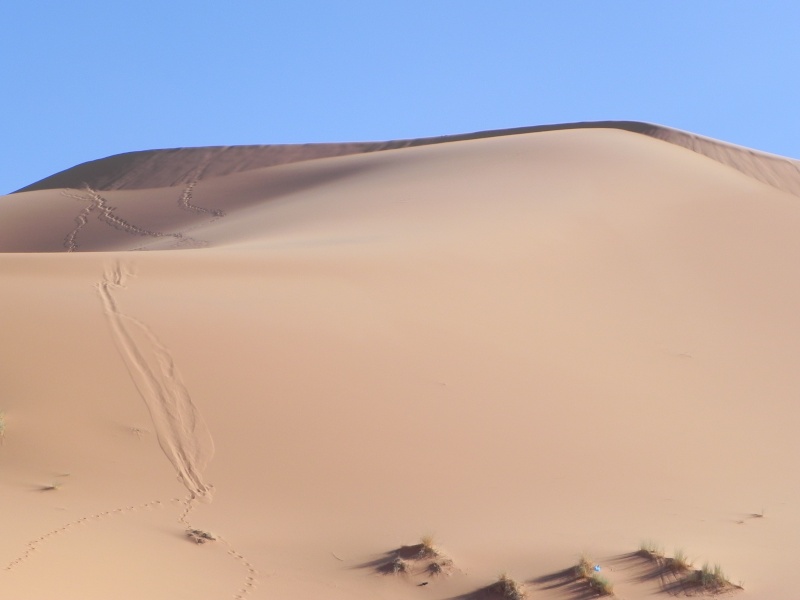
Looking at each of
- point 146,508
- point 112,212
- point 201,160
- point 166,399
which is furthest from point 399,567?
point 201,160

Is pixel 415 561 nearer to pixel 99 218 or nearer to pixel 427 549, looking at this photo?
pixel 427 549

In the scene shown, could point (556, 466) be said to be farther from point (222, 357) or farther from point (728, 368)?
point (728, 368)

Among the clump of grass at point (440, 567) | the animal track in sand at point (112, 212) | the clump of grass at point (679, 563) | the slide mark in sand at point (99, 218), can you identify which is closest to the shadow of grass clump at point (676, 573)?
the clump of grass at point (679, 563)

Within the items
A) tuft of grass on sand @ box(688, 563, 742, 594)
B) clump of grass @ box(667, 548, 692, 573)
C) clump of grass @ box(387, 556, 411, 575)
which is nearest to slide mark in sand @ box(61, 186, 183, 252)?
clump of grass @ box(387, 556, 411, 575)

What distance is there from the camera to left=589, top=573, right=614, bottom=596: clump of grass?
236 inches

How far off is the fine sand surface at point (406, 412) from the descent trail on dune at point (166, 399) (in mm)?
28

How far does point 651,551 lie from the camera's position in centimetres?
644

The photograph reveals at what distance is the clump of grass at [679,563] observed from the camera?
624 centimetres

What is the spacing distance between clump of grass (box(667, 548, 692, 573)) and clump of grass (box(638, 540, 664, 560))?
96 mm

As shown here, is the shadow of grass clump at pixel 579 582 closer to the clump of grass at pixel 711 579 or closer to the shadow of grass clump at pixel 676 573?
the shadow of grass clump at pixel 676 573

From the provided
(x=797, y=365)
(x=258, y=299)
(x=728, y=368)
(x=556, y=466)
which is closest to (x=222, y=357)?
(x=258, y=299)

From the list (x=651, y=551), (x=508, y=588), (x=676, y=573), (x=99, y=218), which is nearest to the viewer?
(x=508, y=588)

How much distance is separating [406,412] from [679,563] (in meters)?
3.26

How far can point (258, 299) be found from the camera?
1159 cm
